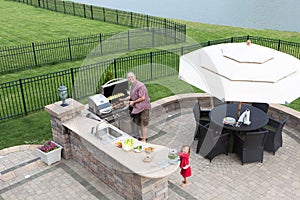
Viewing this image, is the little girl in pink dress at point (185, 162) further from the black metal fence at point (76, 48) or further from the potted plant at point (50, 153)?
the black metal fence at point (76, 48)

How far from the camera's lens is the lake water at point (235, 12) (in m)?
31.1

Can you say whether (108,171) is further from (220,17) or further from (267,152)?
(220,17)

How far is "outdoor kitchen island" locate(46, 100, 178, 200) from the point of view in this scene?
223 inches

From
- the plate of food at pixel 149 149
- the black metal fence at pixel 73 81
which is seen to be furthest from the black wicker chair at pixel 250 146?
the black metal fence at pixel 73 81

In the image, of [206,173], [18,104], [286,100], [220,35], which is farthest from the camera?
[220,35]

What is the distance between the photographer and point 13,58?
16.4m

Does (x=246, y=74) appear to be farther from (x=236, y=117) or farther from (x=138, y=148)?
(x=138, y=148)

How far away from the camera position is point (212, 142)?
746cm

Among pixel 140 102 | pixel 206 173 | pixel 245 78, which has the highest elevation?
pixel 245 78

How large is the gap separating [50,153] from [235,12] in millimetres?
34803

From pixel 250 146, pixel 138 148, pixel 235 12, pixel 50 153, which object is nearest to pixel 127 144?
pixel 138 148

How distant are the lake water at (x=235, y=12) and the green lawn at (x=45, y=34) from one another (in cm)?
803

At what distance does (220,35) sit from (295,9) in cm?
2086

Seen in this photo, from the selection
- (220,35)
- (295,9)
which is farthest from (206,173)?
(295,9)
